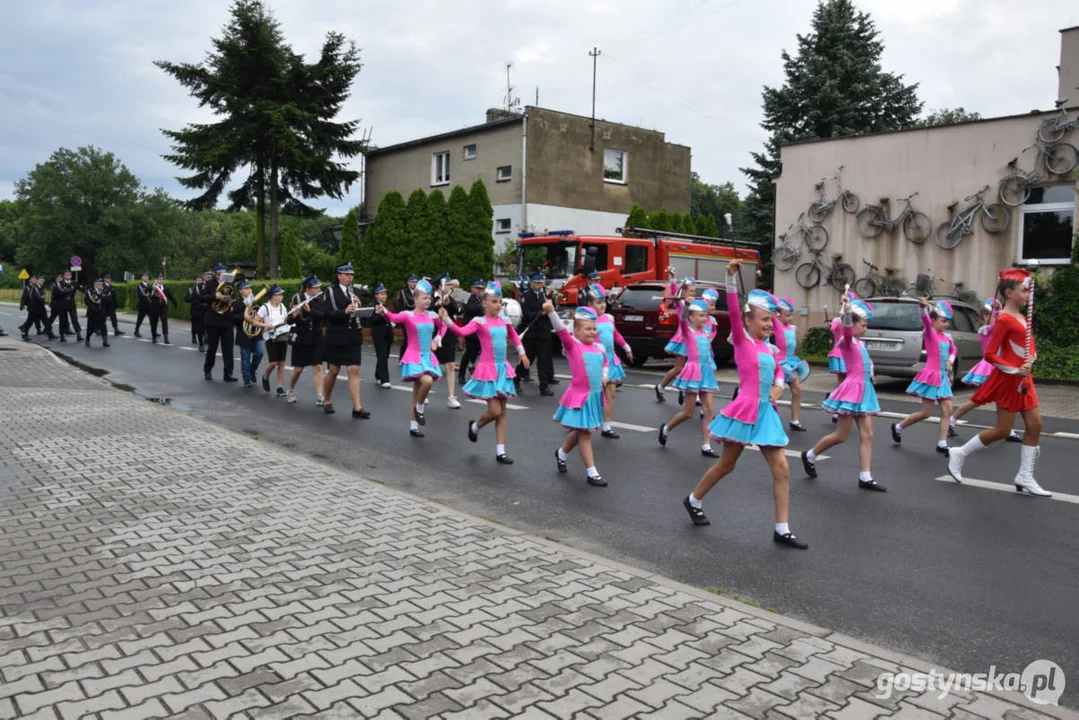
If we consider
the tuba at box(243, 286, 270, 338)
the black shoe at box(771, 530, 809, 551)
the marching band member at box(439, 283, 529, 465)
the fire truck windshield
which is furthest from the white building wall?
the black shoe at box(771, 530, 809, 551)

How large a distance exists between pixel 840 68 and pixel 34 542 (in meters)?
32.0

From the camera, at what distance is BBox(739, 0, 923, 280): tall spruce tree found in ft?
105

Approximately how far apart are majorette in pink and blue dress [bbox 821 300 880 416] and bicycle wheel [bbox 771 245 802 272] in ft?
48.9

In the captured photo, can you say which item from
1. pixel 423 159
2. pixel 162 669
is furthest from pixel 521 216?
pixel 162 669

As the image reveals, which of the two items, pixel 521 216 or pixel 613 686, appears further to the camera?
pixel 521 216

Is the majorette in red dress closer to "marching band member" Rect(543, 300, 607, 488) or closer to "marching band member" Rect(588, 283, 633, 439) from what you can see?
"marching band member" Rect(543, 300, 607, 488)

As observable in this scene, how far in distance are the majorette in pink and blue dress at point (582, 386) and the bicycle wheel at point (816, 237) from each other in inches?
609

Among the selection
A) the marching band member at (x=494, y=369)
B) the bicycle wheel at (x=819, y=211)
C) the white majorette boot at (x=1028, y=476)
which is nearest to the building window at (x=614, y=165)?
the bicycle wheel at (x=819, y=211)

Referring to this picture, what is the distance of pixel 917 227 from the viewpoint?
66.5ft

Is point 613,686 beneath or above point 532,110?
beneath

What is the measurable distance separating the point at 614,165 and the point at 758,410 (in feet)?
105

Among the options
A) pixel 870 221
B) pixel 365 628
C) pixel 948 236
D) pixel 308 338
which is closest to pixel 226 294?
pixel 308 338

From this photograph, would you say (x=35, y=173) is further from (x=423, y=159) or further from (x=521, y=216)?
(x=521, y=216)

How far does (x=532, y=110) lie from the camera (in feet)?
109
